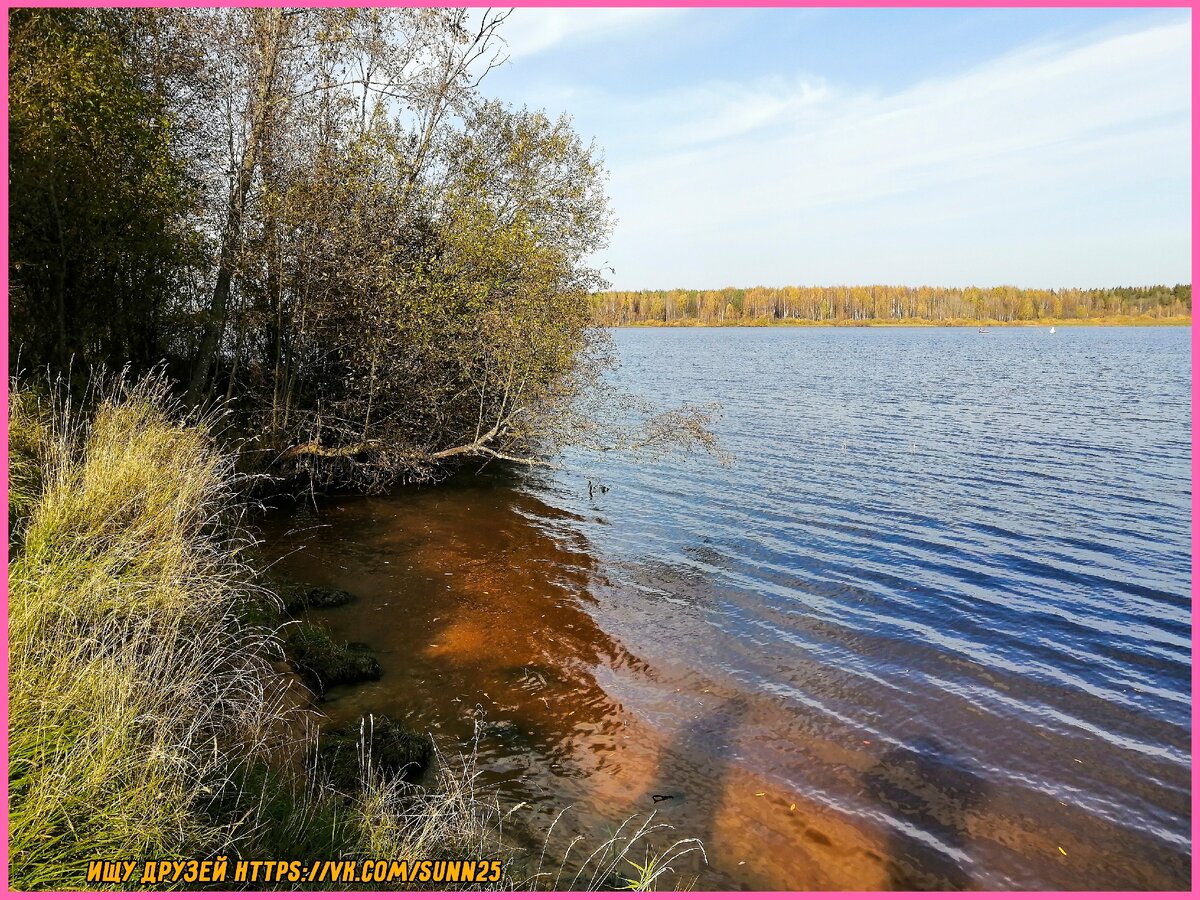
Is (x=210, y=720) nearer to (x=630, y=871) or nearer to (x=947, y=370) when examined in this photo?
(x=630, y=871)

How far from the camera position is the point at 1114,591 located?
14.9 m

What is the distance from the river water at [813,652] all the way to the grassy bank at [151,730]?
1592 millimetres

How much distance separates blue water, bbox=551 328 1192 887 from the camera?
9.00 metres

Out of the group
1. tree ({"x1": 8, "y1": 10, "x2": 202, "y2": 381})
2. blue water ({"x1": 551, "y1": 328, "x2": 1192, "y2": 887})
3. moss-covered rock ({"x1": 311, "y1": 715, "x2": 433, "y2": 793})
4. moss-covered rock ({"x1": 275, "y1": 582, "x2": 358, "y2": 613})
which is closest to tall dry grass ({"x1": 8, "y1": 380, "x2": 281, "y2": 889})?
moss-covered rock ({"x1": 311, "y1": 715, "x2": 433, "y2": 793})

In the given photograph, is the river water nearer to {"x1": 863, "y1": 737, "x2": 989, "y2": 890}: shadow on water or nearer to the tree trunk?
{"x1": 863, "y1": 737, "x2": 989, "y2": 890}: shadow on water

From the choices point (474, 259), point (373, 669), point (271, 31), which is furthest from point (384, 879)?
point (271, 31)

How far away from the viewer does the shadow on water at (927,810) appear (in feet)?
25.0

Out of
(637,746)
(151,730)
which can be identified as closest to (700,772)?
(637,746)

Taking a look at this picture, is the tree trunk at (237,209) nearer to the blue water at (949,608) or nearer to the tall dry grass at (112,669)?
the tall dry grass at (112,669)

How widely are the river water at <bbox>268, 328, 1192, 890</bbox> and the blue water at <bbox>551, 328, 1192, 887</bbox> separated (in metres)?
0.06

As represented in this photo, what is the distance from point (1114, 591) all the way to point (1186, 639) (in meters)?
1.99

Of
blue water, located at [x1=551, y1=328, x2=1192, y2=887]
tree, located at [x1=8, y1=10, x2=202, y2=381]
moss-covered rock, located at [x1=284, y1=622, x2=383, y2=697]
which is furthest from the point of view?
tree, located at [x1=8, y1=10, x2=202, y2=381]

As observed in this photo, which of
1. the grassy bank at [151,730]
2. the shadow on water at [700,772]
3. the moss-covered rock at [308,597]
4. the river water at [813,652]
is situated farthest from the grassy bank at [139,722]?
the moss-covered rock at [308,597]

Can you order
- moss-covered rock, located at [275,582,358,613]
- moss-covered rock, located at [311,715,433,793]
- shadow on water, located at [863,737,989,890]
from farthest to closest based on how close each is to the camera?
moss-covered rock, located at [275,582,358,613] → moss-covered rock, located at [311,715,433,793] → shadow on water, located at [863,737,989,890]
